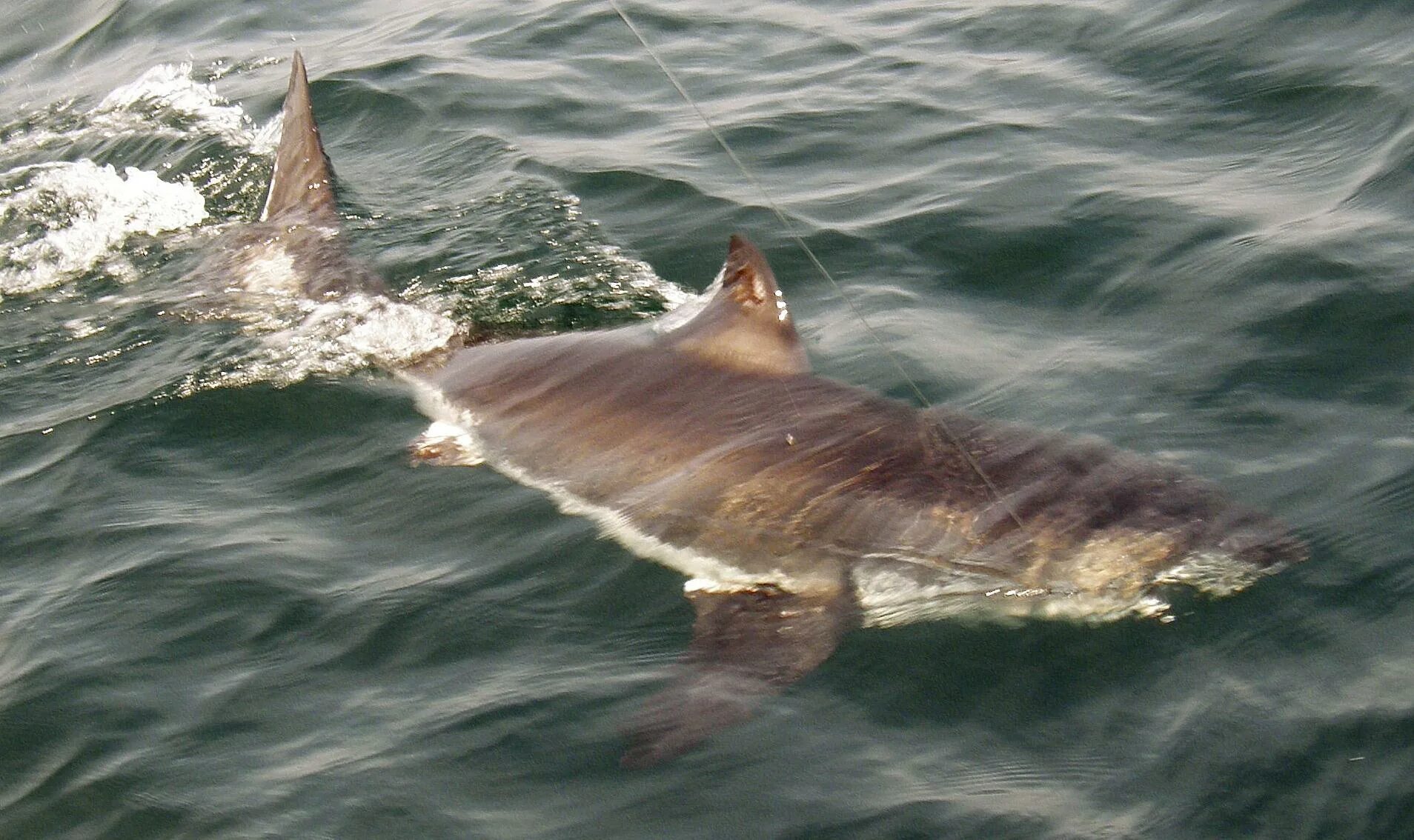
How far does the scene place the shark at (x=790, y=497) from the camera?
3955 mm

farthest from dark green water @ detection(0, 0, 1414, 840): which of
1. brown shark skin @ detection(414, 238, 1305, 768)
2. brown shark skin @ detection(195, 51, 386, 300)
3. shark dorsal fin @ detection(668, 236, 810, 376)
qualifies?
shark dorsal fin @ detection(668, 236, 810, 376)

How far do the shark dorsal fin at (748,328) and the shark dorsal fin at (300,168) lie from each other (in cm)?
257

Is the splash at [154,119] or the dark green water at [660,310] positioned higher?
the splash at [154,119]

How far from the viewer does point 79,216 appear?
25.7 feet

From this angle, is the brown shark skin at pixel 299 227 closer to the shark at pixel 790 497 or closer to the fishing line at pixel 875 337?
the shark at pixel 790 497

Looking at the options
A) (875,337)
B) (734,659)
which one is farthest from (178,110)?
(734,659)

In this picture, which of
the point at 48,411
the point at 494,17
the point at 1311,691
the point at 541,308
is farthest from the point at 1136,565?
the point at 494,17

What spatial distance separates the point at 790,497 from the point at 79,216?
4.92 metres

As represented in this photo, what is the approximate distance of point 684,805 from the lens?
347 centimetres

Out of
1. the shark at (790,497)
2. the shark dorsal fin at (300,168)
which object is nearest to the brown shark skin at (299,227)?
the shark dorsal fin at (300,168)

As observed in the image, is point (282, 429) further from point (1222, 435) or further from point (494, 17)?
point (494, 17)

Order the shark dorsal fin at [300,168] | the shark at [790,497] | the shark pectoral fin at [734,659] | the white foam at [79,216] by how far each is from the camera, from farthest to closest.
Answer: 1. the white foam at [79,216]
2. the shark dorsal fin at [300,168]
3. the shark at [790,497]
4. the shark pectoral fin at [734,659]

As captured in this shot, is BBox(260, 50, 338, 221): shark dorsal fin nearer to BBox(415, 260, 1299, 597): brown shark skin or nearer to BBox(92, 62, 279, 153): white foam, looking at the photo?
BBox(92, 62, 279, 153): white foam

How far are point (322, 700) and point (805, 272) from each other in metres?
3.15
